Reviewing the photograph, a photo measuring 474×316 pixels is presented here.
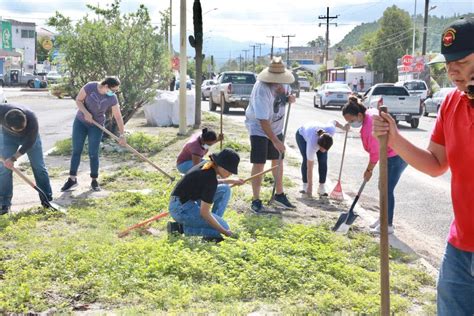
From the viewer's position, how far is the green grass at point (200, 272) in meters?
4.24

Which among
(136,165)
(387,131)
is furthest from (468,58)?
(136,165)

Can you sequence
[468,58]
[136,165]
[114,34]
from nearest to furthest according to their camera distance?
[468,58]
[136,165]
[114,34]

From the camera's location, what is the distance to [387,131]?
2779 mm

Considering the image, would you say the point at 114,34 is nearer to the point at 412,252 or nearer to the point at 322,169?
the point at 322,169

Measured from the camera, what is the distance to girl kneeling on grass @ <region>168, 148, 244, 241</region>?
216 inches

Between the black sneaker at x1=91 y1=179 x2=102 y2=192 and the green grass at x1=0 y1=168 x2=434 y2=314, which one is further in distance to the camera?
the black sneaker at x1=91 y1=179 x2=102 y2=192

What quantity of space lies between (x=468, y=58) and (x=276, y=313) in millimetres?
2296


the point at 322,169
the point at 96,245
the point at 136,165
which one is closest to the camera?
the point at 96,245

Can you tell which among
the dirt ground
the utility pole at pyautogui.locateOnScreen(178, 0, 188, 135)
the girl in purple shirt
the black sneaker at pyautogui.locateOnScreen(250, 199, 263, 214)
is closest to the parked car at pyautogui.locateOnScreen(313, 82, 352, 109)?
the utility pole at pyautogui.locateOnScreen(178, 0, 188, 135)

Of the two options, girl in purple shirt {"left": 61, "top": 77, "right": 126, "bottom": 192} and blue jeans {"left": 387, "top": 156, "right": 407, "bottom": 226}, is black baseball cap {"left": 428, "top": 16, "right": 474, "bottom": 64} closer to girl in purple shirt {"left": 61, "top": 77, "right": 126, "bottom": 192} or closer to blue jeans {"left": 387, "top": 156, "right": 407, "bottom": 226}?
blue jeans {"left": 387, "top": 156, "right": 407, "bottom": 226}

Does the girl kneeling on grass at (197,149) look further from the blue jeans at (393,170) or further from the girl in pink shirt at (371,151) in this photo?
the blue jeans at (393,170)

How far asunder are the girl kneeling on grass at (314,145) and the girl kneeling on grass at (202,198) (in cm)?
257

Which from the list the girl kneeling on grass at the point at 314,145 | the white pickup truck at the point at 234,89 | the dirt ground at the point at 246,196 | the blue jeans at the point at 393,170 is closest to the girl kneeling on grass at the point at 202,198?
the dirt ground at the point at 246,196

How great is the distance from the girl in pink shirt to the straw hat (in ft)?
2.97
